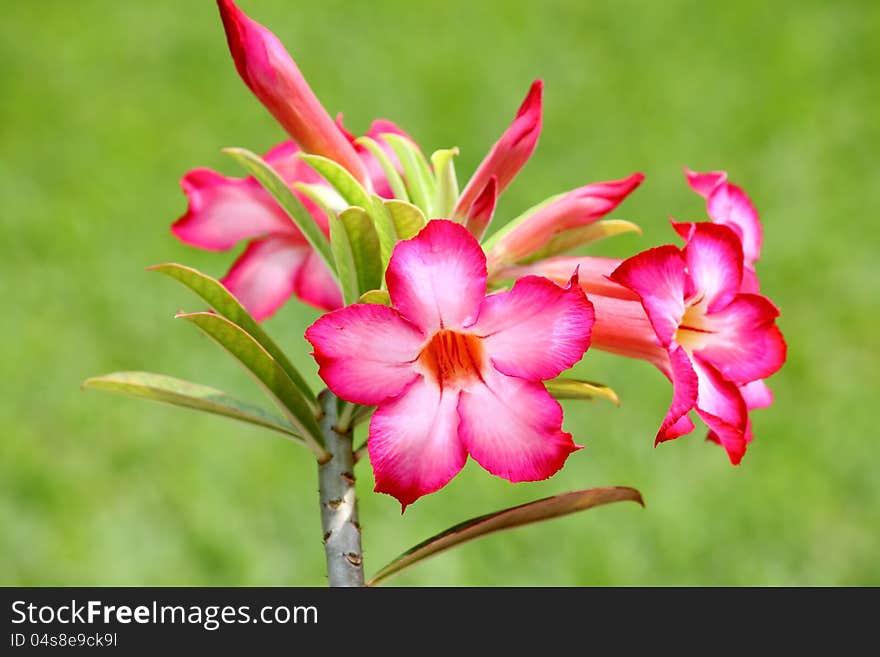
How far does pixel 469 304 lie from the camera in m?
0.65

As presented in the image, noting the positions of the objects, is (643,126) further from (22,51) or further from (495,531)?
(495,531)

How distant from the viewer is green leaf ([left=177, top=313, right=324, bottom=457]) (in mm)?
741

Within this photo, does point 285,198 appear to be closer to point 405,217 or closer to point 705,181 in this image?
point 405,217

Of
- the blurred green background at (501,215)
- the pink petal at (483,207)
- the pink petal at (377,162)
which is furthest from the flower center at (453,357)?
the blurred green background at (501,215)

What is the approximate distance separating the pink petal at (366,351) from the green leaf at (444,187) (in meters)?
0.16

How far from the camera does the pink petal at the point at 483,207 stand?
0.74m

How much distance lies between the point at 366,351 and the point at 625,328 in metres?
0.18

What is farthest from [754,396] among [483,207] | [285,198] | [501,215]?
[501,215]

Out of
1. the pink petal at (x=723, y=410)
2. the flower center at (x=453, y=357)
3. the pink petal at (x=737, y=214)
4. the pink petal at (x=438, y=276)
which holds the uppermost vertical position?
the pink petal at (x=737, y=214)

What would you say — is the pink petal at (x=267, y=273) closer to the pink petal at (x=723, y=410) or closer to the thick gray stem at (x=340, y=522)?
the thick gray stem at (x=340, y=522)

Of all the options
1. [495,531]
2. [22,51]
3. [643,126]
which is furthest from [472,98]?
[495,531]

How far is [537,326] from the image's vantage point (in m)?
0.63

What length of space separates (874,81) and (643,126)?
818 millimetres

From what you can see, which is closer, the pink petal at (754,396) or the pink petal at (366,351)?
the pink petal at (366,351)
